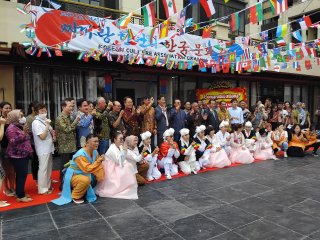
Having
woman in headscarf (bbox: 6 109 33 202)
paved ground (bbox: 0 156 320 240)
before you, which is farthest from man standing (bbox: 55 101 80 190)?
paved ground (bbox: 0 156 320 240)

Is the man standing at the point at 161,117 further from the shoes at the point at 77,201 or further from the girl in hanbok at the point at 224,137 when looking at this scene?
the shoes at the point at 77,201

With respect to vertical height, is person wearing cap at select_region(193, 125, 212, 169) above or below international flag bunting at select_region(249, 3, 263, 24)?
below

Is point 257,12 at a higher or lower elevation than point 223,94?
higher

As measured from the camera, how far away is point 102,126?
5504 millimetres

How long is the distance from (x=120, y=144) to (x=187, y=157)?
195cm

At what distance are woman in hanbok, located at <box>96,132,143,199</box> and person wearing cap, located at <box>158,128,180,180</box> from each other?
3.57 ft

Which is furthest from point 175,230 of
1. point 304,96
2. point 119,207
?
point 304,96

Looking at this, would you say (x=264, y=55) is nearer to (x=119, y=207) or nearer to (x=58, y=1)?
(x=58, y=1)


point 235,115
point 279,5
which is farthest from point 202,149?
point 279,5

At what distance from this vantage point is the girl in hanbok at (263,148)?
305 inches

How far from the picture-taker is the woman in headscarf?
429cm

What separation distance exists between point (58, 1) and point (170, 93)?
514 cm

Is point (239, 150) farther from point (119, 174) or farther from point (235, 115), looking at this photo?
point (119, 174)

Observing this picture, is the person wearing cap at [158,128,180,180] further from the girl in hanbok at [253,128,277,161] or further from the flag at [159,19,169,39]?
the girl in hanbok at [253,128,277,161]
